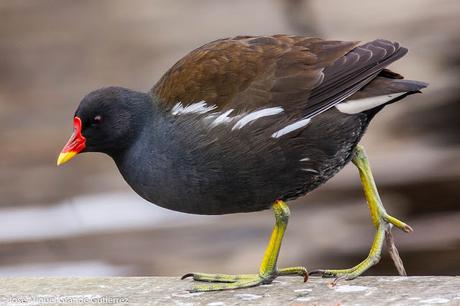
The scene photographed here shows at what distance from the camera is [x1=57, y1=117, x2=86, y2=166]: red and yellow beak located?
4797mm

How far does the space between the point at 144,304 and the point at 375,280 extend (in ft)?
2.75

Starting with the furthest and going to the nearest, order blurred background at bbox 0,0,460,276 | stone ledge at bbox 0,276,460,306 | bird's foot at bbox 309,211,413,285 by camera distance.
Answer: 1. blurred background at bbox 0,0,460,276
2. bird's foot at bbox 309,211,413,285
3. stone ledge at bbox 0,276,460,306

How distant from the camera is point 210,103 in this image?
455 cm

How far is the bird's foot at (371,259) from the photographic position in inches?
181

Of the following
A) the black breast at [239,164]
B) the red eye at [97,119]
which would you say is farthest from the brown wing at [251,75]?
the red eye at [97,119]

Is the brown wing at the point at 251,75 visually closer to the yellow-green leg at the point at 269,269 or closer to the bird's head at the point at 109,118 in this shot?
the bird's head at the point at 109,118

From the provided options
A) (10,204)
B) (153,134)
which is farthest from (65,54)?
(153,134)

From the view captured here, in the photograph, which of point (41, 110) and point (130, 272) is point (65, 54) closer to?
point (41, 110)

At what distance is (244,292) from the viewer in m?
4.51

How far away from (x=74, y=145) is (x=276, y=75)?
856mm

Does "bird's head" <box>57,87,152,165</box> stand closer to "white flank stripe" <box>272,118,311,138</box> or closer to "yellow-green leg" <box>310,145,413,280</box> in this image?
"white flank stripe" <box>272,118,311,138</box>

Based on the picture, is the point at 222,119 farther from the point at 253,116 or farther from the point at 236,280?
the point at 236,280

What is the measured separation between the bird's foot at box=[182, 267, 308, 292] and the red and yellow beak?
0.66m

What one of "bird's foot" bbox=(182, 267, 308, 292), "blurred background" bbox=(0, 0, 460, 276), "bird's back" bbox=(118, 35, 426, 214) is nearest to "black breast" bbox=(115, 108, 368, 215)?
"bird's back" bbox=(118, 35, 426, 214)
